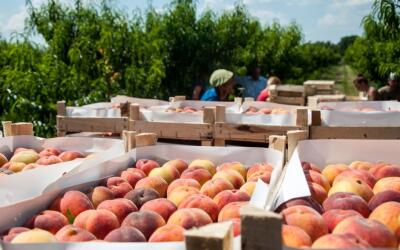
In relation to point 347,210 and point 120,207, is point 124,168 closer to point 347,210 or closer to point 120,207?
point 120,207

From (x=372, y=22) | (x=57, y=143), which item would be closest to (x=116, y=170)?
(x=57, y=143)

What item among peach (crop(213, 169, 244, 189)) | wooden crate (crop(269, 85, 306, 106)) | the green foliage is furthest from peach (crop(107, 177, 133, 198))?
wooden crate (crop(269, 85, 306, 106))

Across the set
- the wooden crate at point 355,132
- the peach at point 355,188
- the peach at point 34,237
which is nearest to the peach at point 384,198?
the peach at point 355,188

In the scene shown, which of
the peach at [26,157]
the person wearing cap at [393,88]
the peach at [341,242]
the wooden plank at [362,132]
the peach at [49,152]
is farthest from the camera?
the person wearing cap at [393,88]

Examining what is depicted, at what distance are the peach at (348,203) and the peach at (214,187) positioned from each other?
43cm

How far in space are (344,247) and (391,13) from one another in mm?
4486

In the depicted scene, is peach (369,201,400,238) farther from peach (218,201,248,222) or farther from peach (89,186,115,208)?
peach (89,186,115,208)

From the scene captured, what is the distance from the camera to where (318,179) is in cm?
204

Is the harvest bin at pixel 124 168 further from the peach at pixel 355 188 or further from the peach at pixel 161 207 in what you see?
the peach at pixel 161 207

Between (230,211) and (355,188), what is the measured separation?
0.55m

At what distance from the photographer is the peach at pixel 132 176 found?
7.12 feet

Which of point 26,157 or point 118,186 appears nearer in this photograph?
point 118,186

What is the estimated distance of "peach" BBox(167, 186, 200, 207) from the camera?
1.91 meters

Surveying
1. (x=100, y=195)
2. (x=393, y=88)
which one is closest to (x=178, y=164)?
(x=100, y=195)
